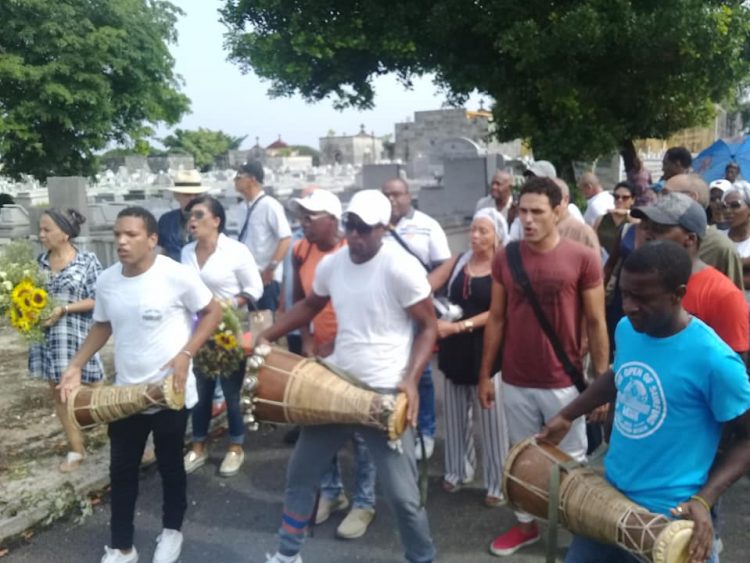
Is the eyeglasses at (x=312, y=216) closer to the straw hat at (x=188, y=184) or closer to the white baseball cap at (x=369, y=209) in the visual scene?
the white baseball cap at (x=369, y=209)

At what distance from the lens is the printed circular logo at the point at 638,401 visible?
2.46 meters

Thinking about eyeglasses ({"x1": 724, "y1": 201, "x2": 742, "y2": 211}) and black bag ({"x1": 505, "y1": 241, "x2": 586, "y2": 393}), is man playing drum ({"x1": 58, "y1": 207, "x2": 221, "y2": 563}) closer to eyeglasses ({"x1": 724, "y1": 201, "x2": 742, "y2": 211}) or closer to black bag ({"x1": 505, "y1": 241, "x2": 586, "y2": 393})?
black bag ({"x1": 505, "y1": 241, "x2": 586, "y2": 393})

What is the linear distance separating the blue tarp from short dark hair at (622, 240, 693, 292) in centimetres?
878

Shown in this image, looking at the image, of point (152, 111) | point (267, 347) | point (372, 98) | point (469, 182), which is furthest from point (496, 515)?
point (152, 111)

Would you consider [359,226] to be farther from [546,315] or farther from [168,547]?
[168,547]

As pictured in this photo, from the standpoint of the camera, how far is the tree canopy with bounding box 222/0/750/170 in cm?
1141

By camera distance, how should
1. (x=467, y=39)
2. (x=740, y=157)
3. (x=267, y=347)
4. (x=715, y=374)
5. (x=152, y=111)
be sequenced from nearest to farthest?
(x=715, y=374) → (x=267, y=347) → (x=740, y=157) → (x=467, y=39) → (x=152, y=111)

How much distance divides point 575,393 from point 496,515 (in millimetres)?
1162

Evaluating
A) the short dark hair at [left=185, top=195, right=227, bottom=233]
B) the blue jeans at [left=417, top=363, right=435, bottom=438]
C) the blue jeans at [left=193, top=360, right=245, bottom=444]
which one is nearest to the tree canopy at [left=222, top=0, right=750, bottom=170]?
Answer: the blue jeans at [left=417, top=363, right=435, bottom=438]

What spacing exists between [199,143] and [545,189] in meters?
69.4

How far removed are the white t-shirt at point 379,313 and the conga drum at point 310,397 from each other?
12 centimetres

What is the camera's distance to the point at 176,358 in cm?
386

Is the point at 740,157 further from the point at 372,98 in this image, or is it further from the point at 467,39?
the point at 372,98

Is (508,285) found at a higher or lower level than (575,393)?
higher
